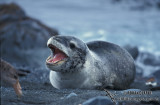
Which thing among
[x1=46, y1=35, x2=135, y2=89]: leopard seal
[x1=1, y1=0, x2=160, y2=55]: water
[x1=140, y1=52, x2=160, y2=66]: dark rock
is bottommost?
[x1=140, y1=52, x2=160, y2=66]: dark rock

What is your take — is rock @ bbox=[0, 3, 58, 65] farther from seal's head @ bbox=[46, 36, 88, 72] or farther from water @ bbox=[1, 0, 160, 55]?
seal's head @ bbox=[46, 36, 88, 72]

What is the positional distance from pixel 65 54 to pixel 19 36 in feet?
23.6

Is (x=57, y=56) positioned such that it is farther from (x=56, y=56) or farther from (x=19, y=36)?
(x=19, y=36)

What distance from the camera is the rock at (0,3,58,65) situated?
1130 cm

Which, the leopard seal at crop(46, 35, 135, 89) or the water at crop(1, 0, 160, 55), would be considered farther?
the water at crop(1, 0, 160, 55)

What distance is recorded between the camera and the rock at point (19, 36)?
37.1 ft

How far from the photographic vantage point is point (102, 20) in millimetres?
24312

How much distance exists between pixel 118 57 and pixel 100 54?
462 mm

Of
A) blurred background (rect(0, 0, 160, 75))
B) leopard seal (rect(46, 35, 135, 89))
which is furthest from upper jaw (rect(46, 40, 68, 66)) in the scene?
blurred background (rect(0, 0, 160, 75))

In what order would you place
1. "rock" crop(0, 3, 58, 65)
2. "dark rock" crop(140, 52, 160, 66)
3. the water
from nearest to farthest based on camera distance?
1. "rock" crop(0, 3, 58, 65)
2. "dark rock" crop(140, 52, 160, 66)
3. the water

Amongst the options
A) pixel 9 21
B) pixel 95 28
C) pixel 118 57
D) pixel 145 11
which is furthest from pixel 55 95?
pixel 145 11

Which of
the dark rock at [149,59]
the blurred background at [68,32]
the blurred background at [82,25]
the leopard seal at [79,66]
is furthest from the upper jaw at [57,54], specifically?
the dark rock at [149,59]

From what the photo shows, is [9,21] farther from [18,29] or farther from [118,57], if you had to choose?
[118,57]

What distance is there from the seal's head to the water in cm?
949
